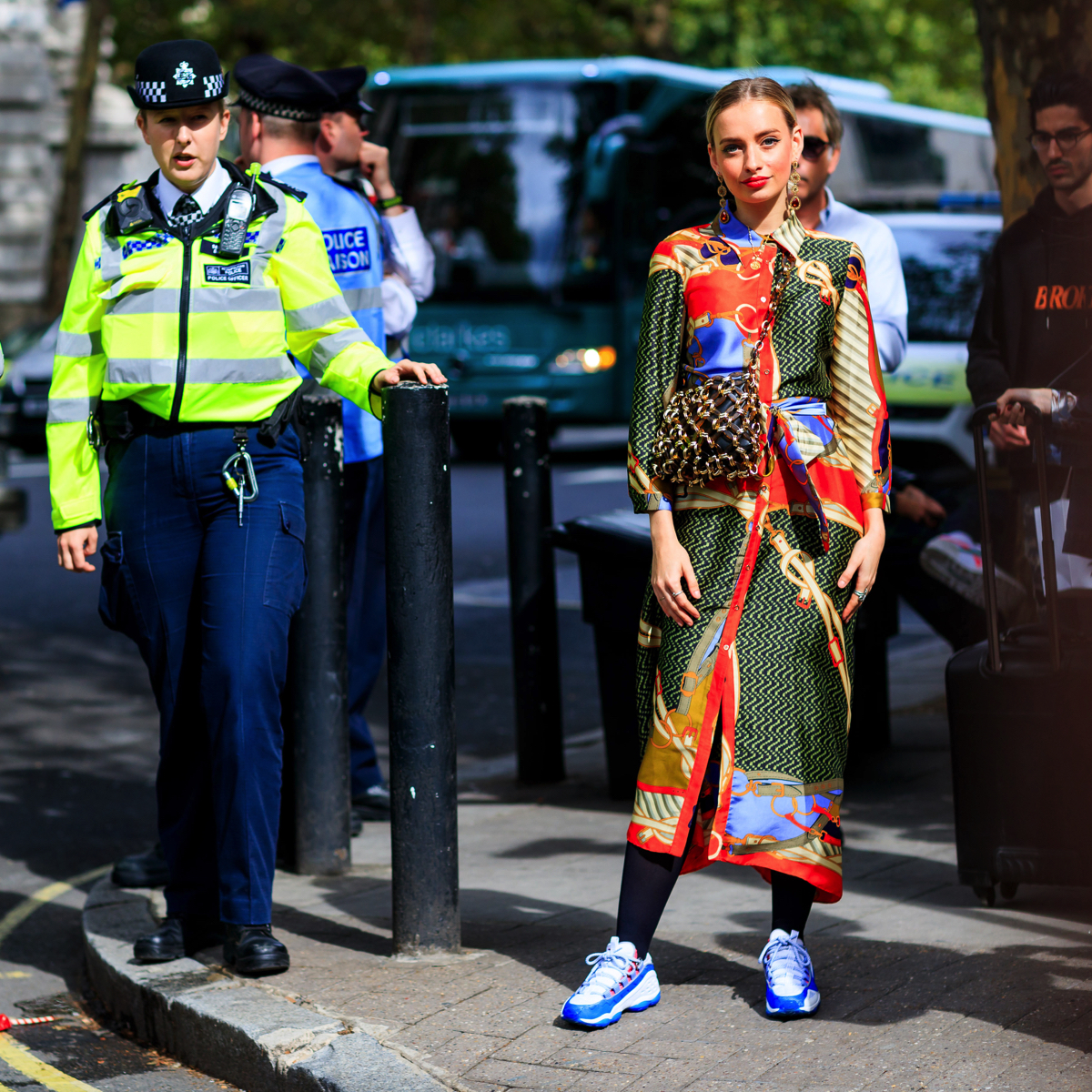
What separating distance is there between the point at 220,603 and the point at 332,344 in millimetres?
652

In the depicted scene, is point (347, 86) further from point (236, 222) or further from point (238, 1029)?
point (238, 1029)

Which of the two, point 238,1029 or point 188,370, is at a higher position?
point 188,370

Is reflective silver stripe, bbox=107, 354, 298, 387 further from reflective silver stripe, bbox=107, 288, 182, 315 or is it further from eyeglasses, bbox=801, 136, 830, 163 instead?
eyeglasses, bbox=801, 136, 830, 163

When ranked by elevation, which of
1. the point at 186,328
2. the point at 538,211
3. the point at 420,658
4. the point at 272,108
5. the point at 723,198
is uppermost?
the point at 538,211

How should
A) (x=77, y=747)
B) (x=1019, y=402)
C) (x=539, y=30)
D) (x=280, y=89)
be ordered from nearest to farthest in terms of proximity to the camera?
(x=1019, y=402)
(x=280, y=89)
(x=77, y=747)
(x=539, y=30)

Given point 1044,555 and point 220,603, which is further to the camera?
point 1044,555

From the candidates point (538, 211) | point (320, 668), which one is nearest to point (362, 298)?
point (320, 668)

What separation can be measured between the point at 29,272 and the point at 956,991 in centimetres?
2694

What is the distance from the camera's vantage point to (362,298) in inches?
203

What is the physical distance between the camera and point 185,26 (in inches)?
1131

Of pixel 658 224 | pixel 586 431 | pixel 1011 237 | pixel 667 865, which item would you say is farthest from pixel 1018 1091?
pixel 586 431

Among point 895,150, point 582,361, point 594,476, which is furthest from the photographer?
point 895,150

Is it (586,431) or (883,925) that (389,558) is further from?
(586,431)

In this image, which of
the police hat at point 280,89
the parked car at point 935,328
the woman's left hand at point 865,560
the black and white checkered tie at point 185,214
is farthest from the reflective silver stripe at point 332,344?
the parked car at point 935,328
